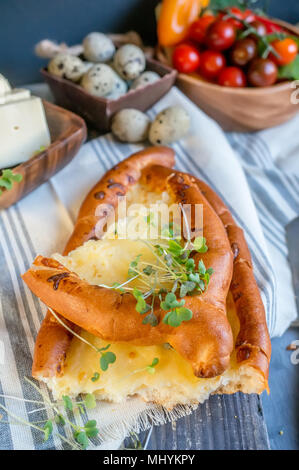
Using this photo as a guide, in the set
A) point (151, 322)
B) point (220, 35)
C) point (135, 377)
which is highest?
point (220, 35)

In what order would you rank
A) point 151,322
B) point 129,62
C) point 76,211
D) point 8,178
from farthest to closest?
point 129,62 < point 76,211 < point 8,178 < point 151,322

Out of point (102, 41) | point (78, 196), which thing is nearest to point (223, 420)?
point (78, 196)

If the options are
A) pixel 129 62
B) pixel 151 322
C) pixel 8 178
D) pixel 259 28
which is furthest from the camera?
pixel 259 28

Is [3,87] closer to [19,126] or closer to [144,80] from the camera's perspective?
[19,126]

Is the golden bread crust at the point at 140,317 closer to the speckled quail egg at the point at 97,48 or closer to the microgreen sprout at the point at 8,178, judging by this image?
the microgreen sprout at the point at 8,178

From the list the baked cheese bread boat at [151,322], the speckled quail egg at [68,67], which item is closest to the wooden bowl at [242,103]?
the speckled quail egg at [68,67]

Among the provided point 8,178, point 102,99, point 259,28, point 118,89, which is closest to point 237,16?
point 259,28

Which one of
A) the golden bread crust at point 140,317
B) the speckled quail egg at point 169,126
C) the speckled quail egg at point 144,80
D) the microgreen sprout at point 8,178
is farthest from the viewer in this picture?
the speckled quail egg at point 144,80

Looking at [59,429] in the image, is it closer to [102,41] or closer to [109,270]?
[109,270]
